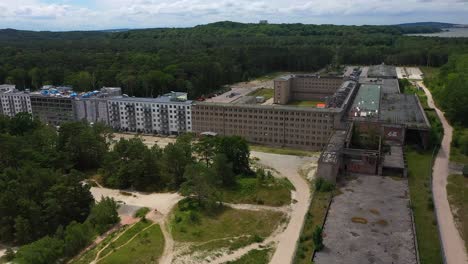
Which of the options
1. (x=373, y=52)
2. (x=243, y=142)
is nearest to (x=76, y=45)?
(x=373, y=52)

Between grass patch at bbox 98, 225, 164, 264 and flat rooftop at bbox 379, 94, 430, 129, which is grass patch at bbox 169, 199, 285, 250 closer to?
grass patch at bbox 98, 225, 164, 264

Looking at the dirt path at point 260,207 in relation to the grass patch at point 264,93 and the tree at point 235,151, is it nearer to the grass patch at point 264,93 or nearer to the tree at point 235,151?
the tree at point 235,151

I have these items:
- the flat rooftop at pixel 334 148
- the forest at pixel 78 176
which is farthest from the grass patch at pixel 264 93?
the forest at pixel 78 176

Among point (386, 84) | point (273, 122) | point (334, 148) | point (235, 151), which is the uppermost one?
point (386, 84)

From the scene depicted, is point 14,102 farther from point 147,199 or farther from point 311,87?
point 311,87

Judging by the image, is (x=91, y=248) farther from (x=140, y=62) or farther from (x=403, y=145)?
(x=140, y=62)

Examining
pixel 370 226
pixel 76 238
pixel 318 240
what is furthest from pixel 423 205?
pixel 76 238
